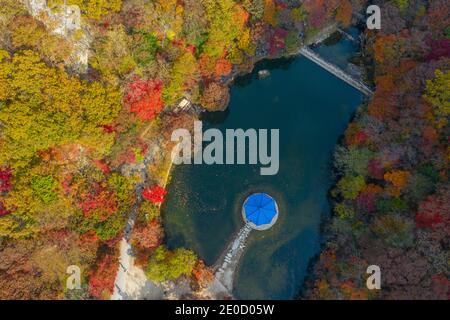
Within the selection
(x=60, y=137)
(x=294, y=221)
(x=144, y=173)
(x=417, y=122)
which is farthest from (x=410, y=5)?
(x=60, y=137)

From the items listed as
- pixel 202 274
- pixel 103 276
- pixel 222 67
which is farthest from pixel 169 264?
pixel 222 67

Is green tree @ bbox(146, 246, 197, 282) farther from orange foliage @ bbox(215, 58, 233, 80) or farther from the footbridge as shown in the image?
the footbridge

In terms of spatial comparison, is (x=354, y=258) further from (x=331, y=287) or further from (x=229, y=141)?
(x=229, y=141)

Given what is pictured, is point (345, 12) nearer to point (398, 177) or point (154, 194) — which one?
point (398, 177)

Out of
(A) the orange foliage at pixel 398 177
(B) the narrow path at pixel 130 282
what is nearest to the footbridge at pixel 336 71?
(A) the orange foliage at pixel 398 177

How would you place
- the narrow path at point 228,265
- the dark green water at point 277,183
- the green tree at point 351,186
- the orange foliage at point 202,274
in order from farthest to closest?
the dark green water at point 277,183 → the narrow path at point 228,265 → the green tree at point 351,186 → the orange foliage at point 202,274

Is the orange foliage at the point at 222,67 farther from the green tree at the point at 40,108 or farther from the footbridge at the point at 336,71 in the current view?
the green tree at the point at 40,108
